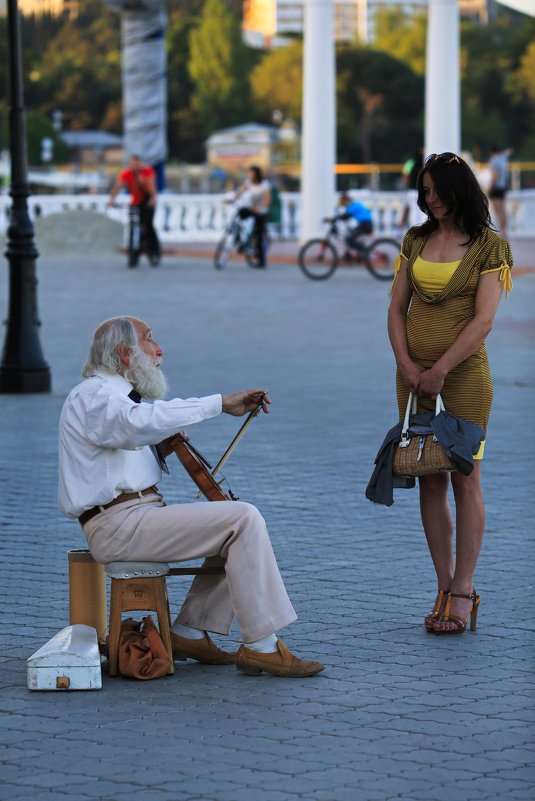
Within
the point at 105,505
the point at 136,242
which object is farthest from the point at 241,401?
the point at 136,242

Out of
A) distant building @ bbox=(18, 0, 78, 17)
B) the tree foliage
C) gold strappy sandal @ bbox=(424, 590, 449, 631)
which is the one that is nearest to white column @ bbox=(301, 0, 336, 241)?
gold strappy sandal @ bbox=(424, 590, 449, 631)

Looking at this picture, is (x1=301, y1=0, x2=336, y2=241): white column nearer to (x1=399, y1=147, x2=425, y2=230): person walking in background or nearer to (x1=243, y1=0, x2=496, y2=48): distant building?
(x1=399, y1=147, x2=425, y2=230): person walking in background

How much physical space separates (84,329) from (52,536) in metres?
9.67

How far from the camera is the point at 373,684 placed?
16.5 feet

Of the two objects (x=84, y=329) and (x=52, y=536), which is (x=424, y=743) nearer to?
(x=52, y=536)

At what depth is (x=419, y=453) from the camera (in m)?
5.58

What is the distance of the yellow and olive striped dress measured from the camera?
563 centimetres

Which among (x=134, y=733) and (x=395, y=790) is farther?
(x=134, y=733)

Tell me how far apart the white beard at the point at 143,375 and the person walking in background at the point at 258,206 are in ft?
65.4

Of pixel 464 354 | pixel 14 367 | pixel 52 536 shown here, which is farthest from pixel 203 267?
pixel 464 354

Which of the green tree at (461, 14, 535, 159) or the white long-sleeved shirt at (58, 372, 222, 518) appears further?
the green tree at (461, 14, 535, 159)

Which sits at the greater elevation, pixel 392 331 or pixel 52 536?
pixel 392 331

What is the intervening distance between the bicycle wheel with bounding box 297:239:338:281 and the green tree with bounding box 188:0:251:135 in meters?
90.6

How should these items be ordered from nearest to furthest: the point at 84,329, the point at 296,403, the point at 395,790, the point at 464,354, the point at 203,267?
the point at 395,790
the point at 464,354
the point at 296,403
the point at 84,329
the point at 203,267
